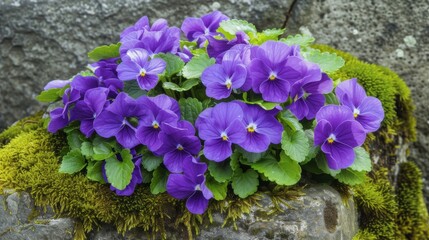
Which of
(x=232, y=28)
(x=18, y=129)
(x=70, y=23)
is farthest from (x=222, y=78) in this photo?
(x=70, y=23)

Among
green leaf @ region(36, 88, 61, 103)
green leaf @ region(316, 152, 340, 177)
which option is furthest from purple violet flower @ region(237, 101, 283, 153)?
green leaf @ region(36, 88, 61, 103)

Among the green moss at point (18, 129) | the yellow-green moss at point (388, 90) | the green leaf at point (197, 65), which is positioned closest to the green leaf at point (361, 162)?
the green leaf at point (197, 65)

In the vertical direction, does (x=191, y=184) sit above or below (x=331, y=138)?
below

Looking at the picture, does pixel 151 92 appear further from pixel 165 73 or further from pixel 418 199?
pixel 418 199

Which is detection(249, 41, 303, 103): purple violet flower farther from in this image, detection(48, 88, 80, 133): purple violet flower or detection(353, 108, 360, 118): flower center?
detection(48, 88, 80, 133): purple violet flower

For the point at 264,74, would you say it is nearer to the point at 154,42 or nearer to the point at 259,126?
the point at 259,126
